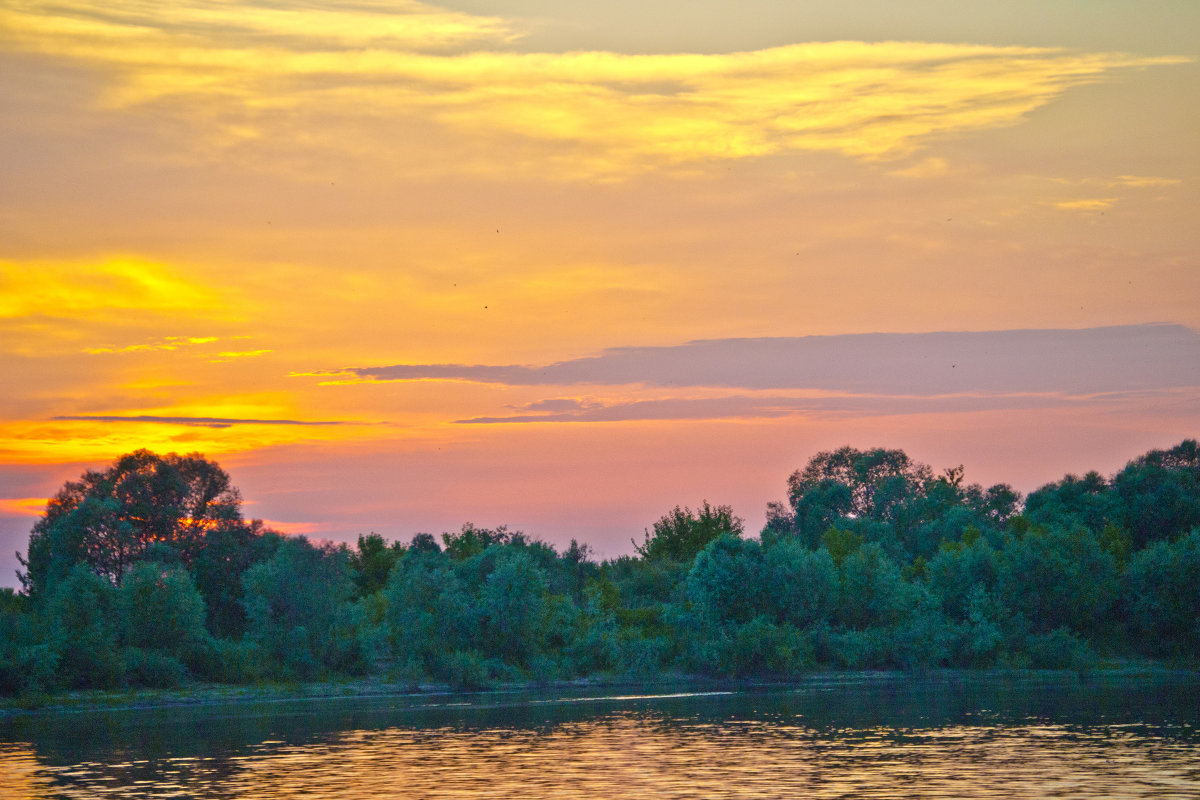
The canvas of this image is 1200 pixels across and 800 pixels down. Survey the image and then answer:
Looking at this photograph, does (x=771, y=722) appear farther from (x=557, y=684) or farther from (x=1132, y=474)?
(x=1132, y=474)

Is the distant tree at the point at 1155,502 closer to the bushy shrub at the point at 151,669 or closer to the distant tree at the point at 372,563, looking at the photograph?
the distant tree at the point at 372,563

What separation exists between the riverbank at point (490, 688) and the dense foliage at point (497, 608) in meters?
0.95

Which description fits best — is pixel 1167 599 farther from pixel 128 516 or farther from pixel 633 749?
pixel 128 516

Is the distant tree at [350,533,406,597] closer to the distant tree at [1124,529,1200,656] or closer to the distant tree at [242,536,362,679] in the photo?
the distant tree at [242,536,362,679]

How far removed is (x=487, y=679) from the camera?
75500 mm

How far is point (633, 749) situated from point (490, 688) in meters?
33.4

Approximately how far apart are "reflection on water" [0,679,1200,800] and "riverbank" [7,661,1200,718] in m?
4.21

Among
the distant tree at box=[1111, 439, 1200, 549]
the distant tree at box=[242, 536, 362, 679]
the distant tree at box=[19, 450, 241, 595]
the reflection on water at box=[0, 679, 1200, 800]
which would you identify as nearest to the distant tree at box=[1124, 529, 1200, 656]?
the distant tree at box=[1111, 439, 1200, 549]

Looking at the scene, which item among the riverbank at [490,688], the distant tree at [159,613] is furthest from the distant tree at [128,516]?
the riverbank at [490,688]

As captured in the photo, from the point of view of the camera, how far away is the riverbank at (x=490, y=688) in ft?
210

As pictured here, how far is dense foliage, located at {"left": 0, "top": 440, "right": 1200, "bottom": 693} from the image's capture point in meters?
69.5

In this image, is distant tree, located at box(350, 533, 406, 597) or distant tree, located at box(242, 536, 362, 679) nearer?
distant tree, located at box(242, 536, 362, 679)

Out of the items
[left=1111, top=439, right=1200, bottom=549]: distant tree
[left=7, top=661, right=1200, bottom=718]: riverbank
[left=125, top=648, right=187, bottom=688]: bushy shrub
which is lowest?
[left=7, top=661, right=1200, bottom=718]: riverbank

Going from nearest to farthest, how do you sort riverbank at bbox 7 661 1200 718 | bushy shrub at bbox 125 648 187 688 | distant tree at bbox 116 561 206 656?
1. riverbank at bbox 7 661 1200 718
2. bushy shrub at bbox 125 648 187 688
3. distant tree at bbox 116 561 206 656
